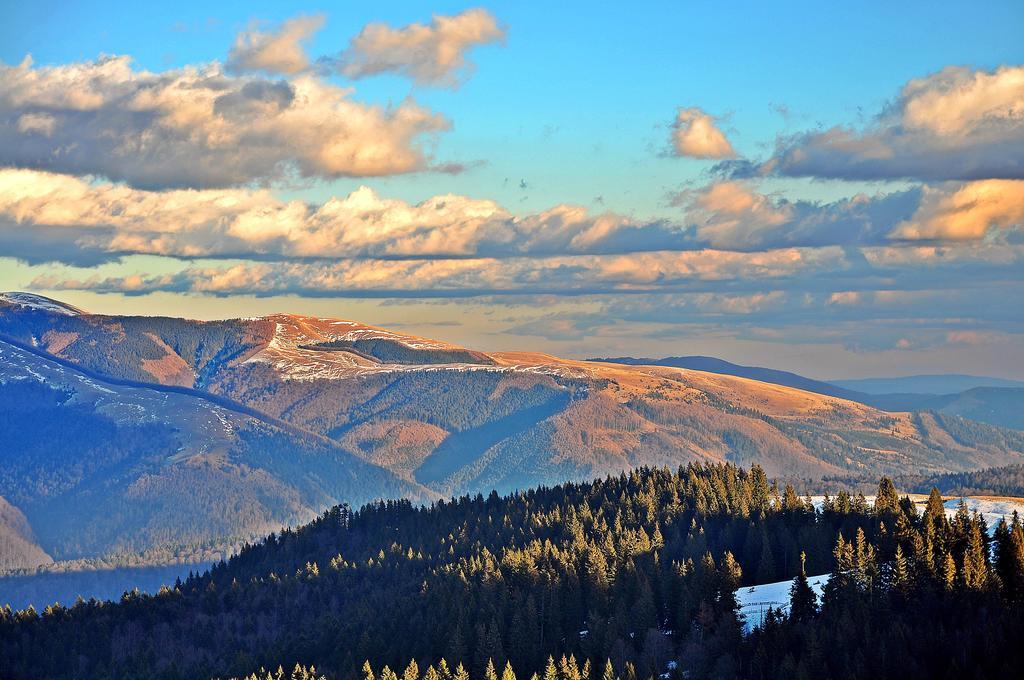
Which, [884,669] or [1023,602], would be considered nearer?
A: [884,669]

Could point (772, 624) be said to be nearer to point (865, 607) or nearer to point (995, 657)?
point (865, 607)

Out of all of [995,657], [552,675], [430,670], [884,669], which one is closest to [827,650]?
[884,669]

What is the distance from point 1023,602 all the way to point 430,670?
82.7 metres

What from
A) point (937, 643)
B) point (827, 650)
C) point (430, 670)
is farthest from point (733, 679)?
point (430, 670)

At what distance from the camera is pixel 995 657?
18000cm

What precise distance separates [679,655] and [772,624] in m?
13.6

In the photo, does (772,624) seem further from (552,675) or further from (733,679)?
(552,675)

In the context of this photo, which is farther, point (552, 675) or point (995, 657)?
point (552, 675)

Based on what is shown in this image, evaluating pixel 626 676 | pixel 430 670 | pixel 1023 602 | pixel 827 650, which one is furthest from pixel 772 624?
pixel 430 670

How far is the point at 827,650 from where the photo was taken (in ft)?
617

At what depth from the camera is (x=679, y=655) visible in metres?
200

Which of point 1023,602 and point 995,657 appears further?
point 1023,602

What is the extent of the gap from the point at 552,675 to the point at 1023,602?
66.2 m

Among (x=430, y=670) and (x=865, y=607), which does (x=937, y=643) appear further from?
(x=430, y=670)
